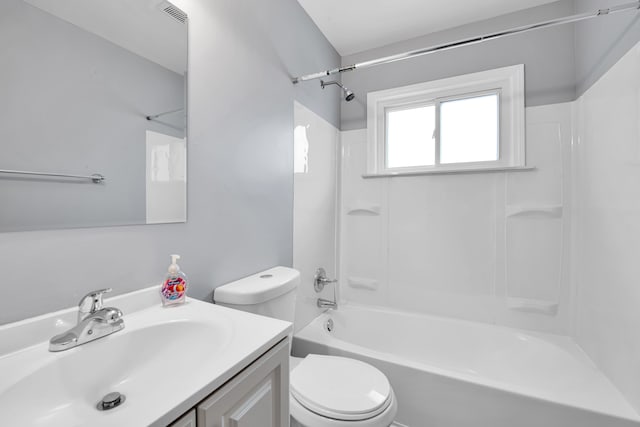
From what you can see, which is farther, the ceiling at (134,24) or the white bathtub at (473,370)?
the white bathtub at (473,370)

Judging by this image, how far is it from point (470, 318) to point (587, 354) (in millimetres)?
614

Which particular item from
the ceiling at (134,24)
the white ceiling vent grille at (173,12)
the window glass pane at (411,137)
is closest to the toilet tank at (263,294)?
the ceiling at (134,24)

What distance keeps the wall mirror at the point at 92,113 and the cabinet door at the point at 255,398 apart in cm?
60

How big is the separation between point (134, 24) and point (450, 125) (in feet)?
6.85

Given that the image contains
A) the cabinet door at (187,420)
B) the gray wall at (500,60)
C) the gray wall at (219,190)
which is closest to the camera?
the cabinet door at (187,420)

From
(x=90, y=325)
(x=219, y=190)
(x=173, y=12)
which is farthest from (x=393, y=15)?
(x=90, y=325)

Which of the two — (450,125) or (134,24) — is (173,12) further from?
(450,125)

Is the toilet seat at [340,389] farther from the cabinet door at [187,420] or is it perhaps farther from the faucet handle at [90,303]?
the faucet handle at [90,303]

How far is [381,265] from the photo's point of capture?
7.54ft

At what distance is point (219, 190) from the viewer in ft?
3.98

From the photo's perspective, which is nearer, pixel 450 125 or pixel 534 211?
pixel 534 211

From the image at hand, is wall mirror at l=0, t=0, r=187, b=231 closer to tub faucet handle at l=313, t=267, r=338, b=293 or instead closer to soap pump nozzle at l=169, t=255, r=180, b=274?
soap pump nozzle at l=169, t=255, r=180, b=274

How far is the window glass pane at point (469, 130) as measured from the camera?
206 cm

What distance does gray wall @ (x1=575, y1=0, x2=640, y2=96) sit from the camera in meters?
1.23
